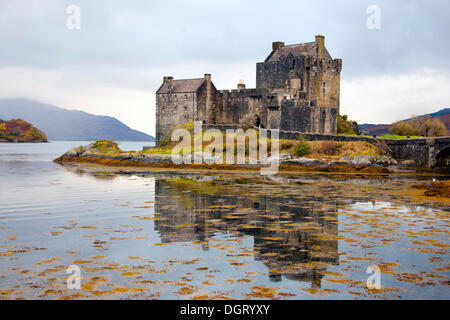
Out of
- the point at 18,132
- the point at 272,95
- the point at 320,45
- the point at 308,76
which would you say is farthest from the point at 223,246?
the point at 18,132

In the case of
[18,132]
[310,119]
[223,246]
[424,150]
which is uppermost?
[18,132]

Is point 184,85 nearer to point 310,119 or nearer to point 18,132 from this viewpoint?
point 310,119

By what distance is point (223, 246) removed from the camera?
35.1ft

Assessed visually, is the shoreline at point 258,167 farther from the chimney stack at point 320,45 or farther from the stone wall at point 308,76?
the chimney stack at point 320,45

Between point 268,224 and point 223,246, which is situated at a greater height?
point 268,224

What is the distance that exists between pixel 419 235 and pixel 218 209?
646cm

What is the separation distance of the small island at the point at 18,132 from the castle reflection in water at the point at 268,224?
135288 mm

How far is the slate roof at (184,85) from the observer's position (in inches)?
2075

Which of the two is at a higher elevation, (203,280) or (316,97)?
(316,97)

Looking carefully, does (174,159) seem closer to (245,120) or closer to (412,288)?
(245,120)

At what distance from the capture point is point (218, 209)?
1608 centimetres

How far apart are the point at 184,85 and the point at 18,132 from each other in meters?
107

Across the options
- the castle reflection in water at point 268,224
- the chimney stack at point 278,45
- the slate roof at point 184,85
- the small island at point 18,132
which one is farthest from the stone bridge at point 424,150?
the small island at point 18,132
